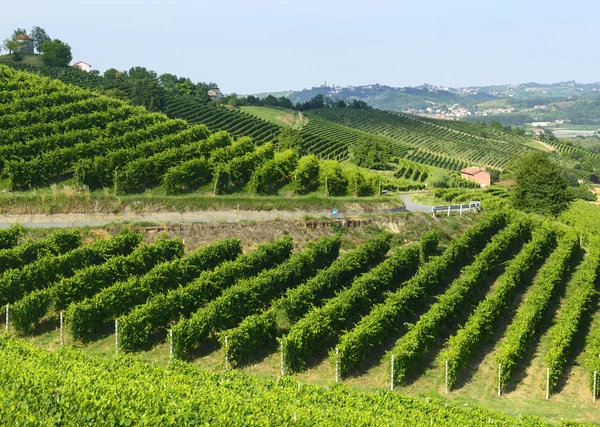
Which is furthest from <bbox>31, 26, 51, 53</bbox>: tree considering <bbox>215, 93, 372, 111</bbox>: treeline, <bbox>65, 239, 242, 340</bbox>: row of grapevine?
<bbox>65, 239, 242, 340</bbox>: row of grapevine

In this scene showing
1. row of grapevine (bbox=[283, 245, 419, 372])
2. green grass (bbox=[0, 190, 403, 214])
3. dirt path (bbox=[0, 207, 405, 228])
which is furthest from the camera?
green grass (bbox=[0, 190, 403, 214])

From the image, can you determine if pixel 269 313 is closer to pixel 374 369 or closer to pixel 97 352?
pixel 374 369

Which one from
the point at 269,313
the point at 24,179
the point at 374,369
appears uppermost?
the point at 24,179

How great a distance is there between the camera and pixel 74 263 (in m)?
28.9

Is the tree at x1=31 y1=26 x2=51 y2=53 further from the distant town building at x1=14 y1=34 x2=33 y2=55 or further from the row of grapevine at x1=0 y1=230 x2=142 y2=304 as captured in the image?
the row of grapevine at x1=0 y1=230 x2=142 y2=304

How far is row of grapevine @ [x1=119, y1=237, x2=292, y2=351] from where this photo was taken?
24234mm

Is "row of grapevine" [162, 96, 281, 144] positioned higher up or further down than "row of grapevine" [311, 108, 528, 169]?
higher up

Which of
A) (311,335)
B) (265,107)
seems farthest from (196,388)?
(265,107)

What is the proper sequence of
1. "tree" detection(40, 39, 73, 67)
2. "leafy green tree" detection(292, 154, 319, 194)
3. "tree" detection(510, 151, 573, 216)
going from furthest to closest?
"tree" detection(40, 39, 73, 67) → "tree" detection(510, 151, 573, 216) → "leafy green tree" detection(292, 154, 319, 194)

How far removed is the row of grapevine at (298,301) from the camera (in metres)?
24.1

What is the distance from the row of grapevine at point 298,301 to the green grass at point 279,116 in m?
75.3

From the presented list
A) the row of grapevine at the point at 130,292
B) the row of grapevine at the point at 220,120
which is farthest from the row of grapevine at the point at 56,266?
the row of grapevine at the point at 220,120

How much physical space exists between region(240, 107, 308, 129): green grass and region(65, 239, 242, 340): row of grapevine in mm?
78912

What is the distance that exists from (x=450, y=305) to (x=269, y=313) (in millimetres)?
8740
